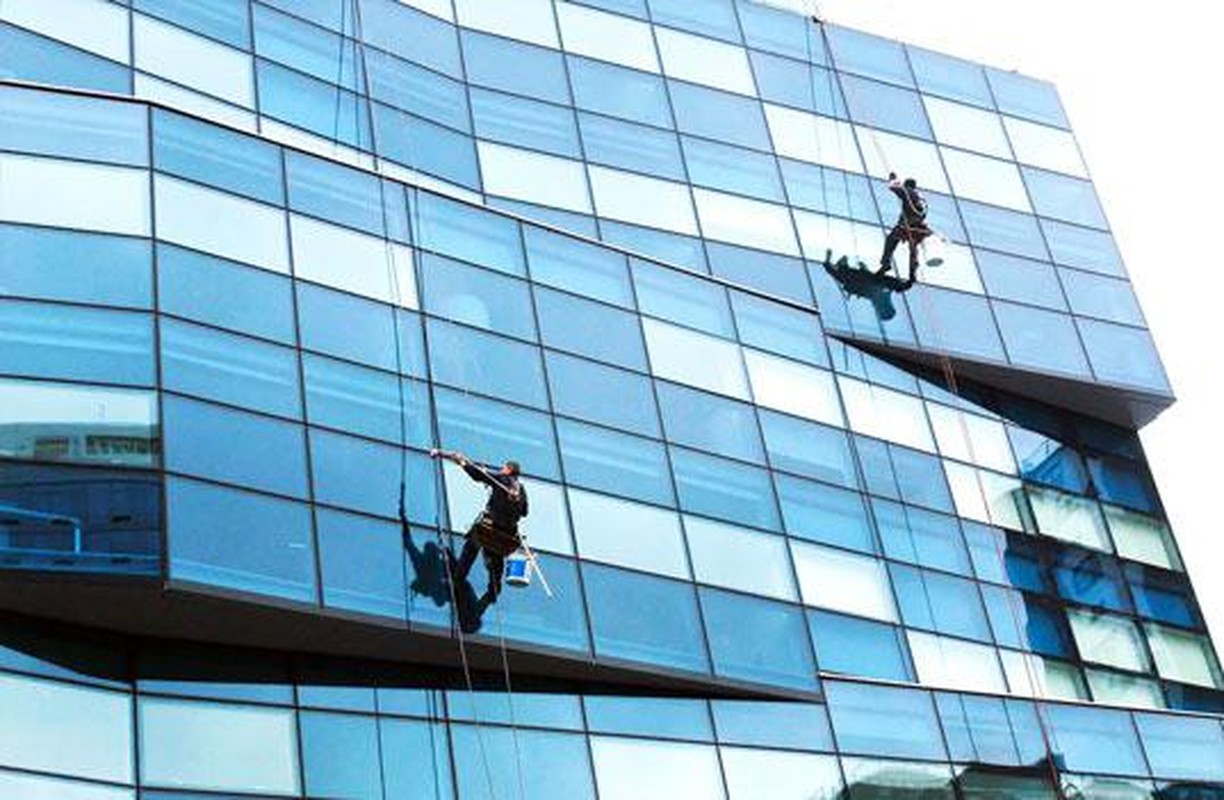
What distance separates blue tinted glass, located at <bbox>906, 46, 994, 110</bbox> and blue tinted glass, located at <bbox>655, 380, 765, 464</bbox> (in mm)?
13165

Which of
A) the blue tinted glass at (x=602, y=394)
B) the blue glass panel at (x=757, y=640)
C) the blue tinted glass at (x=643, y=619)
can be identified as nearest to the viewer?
the blue tinted glass at (x=643, y=619)

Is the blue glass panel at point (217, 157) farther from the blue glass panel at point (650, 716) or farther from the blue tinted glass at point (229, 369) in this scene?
the blue glass panel at point (650, 716)

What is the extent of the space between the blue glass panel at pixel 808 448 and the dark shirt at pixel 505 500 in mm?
5979

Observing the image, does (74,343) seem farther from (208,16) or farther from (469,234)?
(208,16)

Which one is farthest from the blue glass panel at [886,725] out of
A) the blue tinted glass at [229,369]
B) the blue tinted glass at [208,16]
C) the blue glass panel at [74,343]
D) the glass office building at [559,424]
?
the blue tinted glass at [208,16]

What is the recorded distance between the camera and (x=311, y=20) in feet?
90.7

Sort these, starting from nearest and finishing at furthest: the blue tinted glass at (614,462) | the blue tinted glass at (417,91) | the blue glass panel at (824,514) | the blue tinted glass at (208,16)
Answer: the blue tinted glass at (614,462), the blue glass panel at (824,514), the blue tinted glass at (208,16), the blue tinted glass at (417,91)

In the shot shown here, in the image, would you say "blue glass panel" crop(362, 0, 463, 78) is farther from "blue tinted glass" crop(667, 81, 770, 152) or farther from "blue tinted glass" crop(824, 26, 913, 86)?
"blue tinted glass" crop(824, 26, 913, 86)

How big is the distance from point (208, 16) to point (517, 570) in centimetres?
1036

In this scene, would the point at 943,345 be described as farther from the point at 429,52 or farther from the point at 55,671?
the point at 55,671

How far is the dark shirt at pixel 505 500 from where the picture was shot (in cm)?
2006

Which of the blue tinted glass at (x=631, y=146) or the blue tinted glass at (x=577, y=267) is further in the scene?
the blue tinted glass at (x=631, y=146)

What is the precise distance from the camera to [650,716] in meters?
21.9

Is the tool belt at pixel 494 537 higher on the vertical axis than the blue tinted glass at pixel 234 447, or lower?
lower
